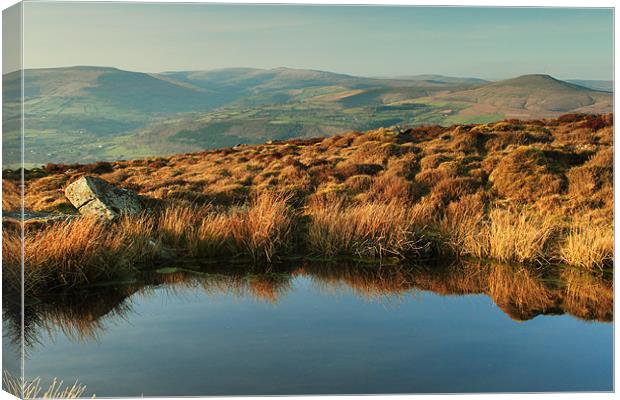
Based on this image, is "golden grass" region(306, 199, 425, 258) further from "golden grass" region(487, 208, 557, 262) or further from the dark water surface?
"golden grass" region(487, 208, 557, 262)

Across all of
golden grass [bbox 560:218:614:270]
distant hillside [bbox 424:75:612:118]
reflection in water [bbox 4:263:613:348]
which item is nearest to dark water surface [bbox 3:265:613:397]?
reflection in water [bbox 4:263:613:348]

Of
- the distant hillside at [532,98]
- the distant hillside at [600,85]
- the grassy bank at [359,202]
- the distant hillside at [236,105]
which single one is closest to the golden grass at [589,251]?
the grassy bank at [359,202]

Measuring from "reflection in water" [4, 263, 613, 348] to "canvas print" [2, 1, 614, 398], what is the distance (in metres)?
0.04

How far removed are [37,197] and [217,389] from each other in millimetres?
9255

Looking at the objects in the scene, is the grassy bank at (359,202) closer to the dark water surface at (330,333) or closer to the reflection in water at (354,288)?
the reflection in water at (354,288)

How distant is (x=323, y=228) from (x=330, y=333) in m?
3.43

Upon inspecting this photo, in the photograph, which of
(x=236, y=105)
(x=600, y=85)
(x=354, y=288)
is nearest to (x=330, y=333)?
(x=354, y=288)

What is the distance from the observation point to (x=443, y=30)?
10148 mm

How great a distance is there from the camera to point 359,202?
14.7 meters

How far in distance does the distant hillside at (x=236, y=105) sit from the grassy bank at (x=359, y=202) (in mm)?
633

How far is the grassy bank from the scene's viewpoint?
9727 millimetres

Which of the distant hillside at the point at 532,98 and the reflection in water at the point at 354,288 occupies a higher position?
the distant hillside at the point at 532,98

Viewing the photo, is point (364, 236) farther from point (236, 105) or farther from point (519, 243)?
point (236, 105)

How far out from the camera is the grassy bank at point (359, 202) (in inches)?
383
